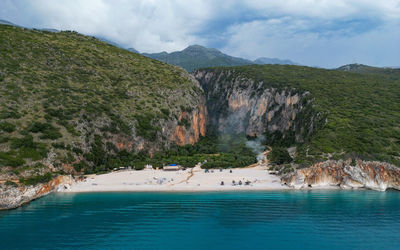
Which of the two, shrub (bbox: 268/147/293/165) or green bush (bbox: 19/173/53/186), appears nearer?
green bush (bbox: 19/173/53/186)

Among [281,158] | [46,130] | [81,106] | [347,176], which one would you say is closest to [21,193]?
[46,130]

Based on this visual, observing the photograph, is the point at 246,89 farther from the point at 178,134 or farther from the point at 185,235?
the point at 185,235

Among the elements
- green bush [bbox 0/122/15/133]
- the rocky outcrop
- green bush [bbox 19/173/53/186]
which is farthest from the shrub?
green bush [bbox 0/122/15/133]

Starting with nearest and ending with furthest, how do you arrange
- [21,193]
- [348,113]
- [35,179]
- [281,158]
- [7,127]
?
[21,193] → [35,179] → [7,127] → [281,158] → [348,113]

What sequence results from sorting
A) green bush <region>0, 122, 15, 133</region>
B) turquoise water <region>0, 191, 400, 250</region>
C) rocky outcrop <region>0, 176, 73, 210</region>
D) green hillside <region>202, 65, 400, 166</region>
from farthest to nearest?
green hillside <region>202, 65, 400, 166</region> < green bush <region>0, 122, 15, 133</region> < rocky outcrop <region>0, 176, 73, 210</region> < turquoise water <region>0, 191, 400, 250</region>

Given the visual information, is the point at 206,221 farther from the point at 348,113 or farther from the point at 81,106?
the point at 348,113

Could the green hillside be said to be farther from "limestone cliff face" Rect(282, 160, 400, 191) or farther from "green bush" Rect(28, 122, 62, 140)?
"green bush" Rect(28, 122, 62, 140)

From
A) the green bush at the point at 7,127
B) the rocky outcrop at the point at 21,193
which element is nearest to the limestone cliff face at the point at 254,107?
the rocky outcrop at the point at 21,193

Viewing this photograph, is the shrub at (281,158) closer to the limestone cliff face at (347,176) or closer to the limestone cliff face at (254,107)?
the limestone cliff face at (254,107)
